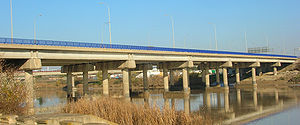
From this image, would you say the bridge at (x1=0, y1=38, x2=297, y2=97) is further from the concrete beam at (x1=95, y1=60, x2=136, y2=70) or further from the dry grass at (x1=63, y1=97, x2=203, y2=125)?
the dry grass at (x1=63, y1=97, x2=203, y2=125)

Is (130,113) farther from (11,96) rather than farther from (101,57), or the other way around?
(101,57)

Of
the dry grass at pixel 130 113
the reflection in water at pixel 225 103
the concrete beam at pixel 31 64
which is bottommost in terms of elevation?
the reflection in water at pixel 225 103

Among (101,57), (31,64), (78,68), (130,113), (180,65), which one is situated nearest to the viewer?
(130,113)

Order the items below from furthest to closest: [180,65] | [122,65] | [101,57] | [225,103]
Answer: [180,65] < [122,65] < [101,57] < [225,103]

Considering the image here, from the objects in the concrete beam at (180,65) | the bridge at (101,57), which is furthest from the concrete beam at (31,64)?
the concrete beam at (180,65)

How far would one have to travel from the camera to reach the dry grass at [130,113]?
20.3 m

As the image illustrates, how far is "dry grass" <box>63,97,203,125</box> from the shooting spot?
20297mm

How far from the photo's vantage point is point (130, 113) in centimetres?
2145

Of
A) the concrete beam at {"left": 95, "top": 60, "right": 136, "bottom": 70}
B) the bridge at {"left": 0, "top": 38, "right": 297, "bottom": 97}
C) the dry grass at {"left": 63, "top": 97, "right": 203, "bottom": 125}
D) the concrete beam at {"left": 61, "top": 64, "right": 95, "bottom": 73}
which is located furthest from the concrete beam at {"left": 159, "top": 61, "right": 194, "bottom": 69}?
the dry grass at {"left": 63, "top": 97, "right": 203, "bottom": 125}

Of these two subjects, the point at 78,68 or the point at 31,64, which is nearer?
the point at 31,64

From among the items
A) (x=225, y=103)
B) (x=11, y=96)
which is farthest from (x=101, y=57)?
(x=11, y=96)

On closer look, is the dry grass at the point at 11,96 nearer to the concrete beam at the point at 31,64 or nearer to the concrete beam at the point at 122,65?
the concrete beam at the point at 31,64

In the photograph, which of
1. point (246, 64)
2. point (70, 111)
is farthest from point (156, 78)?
point (70, 111)

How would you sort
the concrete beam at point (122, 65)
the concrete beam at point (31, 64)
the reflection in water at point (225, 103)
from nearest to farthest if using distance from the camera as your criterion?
1. the reflection in water at point (225, 103)
2. the concrete beam at point (31, 64)
3. the concrete beam at point (122, 65)
